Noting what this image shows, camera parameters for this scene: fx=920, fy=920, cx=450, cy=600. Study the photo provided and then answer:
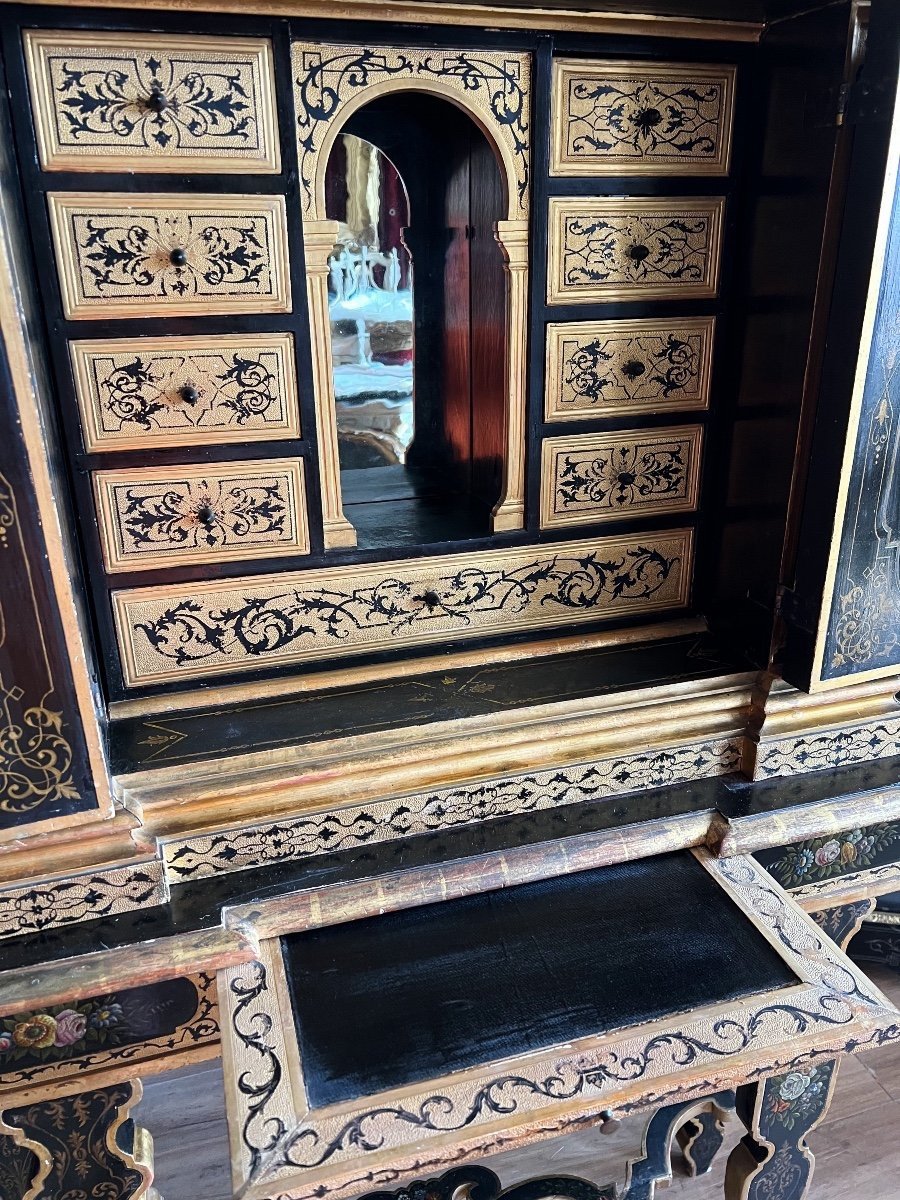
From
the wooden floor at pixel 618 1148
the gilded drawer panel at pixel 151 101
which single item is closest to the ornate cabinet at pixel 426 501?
the gilded drawer panel at pixel 151 101

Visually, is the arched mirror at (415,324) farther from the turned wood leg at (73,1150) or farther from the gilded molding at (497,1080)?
the turned wood leg at (73,1150)

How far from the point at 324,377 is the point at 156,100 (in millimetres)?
429

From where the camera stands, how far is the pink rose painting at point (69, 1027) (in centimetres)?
124

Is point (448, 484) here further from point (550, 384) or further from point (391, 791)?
point (391, 791)

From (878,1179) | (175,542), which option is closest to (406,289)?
(175,542)

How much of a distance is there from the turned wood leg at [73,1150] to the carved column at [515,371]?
107 centimetres

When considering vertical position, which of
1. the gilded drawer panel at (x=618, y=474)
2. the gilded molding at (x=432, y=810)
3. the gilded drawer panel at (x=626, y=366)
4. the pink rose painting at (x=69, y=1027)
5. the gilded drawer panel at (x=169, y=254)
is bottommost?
the pink rose painting at (x=69, y=1027)

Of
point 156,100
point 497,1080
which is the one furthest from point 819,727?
point 156,100

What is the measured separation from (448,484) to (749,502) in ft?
1.95

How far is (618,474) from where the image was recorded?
5.44ft

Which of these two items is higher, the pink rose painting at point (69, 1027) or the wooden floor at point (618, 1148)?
the pink rose painting at point (69, 1027)

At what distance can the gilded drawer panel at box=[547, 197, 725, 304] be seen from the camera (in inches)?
58.6

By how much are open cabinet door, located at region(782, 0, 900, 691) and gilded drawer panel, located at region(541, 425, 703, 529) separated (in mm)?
266

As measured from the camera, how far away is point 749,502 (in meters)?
1.64
